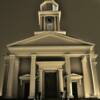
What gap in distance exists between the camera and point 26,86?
60.7 ft

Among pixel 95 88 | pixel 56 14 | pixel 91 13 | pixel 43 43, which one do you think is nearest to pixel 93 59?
pixel 95 88

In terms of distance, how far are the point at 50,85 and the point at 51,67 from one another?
58.8 inches

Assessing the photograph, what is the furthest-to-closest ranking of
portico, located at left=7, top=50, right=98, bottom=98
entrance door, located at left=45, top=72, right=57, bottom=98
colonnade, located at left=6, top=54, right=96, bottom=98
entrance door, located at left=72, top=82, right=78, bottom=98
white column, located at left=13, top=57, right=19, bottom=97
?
entrance door, located at left=72, top=82, right=78, bottom=98 → entrance door, located at left=45, top=72, right=57, bottom=98 → white column, located at left=13, top=57, right=19, bottom=97 → portico, located at left=7, top=50, right=98, bottom=98 → colonnade, located at left=6, top=54, right=96, bottom=98

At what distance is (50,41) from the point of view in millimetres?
17812

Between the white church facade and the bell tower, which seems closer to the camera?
the white church facade

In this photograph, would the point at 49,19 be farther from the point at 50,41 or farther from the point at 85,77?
the point at 85,77

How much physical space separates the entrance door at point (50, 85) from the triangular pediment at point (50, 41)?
2.72 metres

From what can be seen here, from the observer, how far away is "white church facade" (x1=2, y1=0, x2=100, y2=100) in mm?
17141

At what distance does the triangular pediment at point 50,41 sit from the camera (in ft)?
57.8

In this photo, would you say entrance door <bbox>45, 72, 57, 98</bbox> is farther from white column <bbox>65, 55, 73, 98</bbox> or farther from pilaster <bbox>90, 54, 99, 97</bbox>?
pilaster <bbox>90, 54, 99, 97</bbox>

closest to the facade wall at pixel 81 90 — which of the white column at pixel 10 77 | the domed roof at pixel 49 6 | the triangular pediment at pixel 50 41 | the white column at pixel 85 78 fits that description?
the white column at pixel 85 78

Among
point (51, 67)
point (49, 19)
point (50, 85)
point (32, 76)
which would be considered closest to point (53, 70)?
point (51, 67)

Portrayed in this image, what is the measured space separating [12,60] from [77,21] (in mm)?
9097

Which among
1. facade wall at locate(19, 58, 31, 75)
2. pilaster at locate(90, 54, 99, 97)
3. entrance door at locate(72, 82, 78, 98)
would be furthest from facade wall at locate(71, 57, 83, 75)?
facade wall at locate(19, 58, 31, 75)
